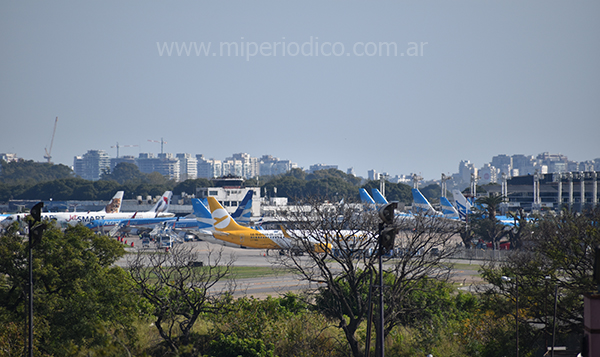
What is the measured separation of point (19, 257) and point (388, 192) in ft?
560

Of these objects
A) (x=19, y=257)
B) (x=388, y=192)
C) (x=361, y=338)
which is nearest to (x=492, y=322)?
(x=361, y=338)

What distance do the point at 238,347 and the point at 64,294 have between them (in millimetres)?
7489

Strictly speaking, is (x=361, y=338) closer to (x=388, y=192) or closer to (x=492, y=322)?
(x=492, y=322)

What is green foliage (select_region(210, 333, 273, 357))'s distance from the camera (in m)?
23.5

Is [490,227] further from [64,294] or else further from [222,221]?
[64,294]

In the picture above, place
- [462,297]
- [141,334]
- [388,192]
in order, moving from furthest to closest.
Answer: [388,192] → [462,297] → [141,334]

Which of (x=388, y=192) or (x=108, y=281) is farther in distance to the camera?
(x=388, y=192)

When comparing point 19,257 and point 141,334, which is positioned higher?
point 19,257

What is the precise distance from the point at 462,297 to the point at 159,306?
18.3 m

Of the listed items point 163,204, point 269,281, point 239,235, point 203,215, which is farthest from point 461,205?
point 269,281

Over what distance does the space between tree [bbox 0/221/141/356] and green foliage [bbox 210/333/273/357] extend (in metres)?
3.75

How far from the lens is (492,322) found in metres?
27.3

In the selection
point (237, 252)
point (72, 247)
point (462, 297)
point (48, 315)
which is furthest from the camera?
point (237, 252)

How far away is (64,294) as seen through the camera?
21.8 m
